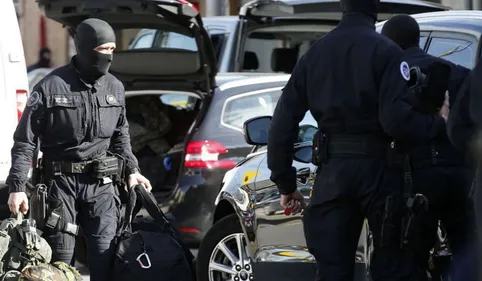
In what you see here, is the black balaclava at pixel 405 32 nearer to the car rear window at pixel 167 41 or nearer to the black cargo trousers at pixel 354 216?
the black cargo trousers at pixel 354 216

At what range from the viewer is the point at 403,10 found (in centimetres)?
1140

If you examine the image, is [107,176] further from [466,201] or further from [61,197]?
[466,201]

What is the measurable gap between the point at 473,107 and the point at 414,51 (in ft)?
4.69

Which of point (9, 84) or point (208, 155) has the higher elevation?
point (9, 84)

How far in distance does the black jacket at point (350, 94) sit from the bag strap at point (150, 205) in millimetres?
1443

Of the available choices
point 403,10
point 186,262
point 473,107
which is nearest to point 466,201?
point 473,107

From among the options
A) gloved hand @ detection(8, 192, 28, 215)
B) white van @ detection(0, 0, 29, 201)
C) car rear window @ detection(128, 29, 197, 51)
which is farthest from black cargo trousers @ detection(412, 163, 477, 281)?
car rear window @ detection(128, 29, 197, 51)

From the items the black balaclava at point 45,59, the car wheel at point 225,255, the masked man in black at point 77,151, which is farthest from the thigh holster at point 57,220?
the black balaclava at point 45,59

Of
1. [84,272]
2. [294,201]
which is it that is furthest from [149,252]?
[84,272]

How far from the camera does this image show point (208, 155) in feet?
29.5

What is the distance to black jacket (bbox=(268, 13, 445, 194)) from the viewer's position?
515 centimetres

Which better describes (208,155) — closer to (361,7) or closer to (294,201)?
(294,201)

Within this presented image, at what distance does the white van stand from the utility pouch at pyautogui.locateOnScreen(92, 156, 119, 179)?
1573 mm

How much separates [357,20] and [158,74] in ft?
14.7
